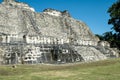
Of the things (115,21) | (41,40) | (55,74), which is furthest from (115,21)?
(55,74)

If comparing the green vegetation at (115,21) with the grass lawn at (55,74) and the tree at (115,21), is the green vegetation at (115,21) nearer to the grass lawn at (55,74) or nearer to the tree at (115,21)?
the tree at (115,21)

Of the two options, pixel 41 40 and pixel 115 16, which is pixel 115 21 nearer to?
pixel 115 16

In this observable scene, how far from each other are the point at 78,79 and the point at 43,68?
5.12 meters

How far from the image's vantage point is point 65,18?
35.2m

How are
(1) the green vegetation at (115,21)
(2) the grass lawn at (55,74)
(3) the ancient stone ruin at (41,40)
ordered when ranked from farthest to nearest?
(1) the green vegetation at (115,21) < (3) the ancient stone ruin at (41,40) < (2) the grass lawn at (55,74)

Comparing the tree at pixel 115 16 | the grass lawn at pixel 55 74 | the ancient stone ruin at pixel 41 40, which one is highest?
the tree at pixel 115 16

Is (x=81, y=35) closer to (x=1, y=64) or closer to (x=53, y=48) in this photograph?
(x=53, y=48)

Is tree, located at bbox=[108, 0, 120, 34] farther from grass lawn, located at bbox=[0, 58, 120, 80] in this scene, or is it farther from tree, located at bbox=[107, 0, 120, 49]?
grass lawn, located at bbox=[0, 58, 120, 80]

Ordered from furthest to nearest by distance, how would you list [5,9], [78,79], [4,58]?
[5,9]
[4,58]
[78,79]

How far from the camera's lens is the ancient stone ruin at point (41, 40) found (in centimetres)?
1927

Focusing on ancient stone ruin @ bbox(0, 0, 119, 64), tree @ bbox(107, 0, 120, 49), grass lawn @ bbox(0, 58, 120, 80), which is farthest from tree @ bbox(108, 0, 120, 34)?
grass lawn @ bbox(0, 58, 120, 80)

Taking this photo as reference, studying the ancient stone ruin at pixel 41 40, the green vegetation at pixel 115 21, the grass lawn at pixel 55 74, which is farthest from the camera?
the green vegetation at pixel 115 21

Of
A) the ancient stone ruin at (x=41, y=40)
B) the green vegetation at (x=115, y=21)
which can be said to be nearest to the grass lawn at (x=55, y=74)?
the ancient stone ruin at (x=41, y=40)

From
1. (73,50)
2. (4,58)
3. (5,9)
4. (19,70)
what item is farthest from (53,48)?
(5,9)
